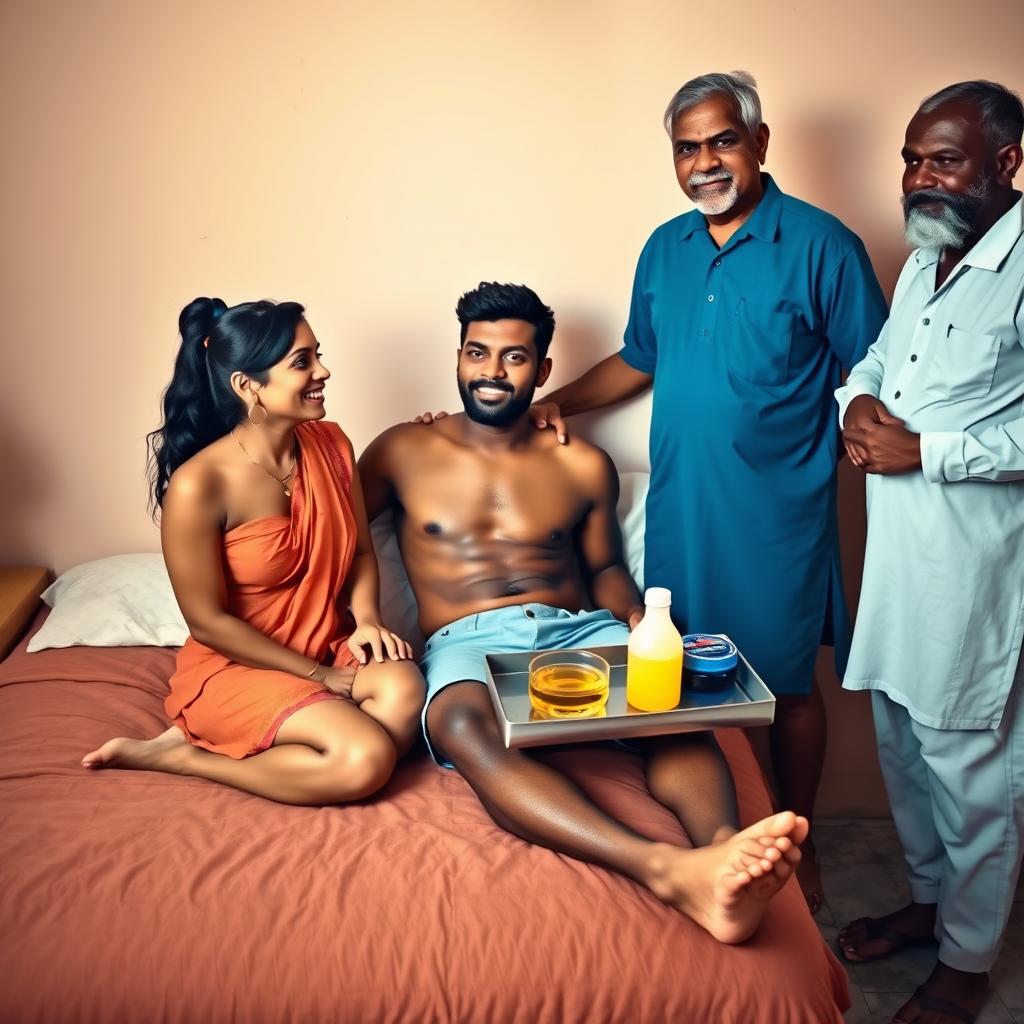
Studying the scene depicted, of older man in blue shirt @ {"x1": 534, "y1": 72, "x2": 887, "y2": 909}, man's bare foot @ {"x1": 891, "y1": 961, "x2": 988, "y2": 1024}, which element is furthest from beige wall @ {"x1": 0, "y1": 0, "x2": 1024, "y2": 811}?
man's bare foot @ {"x1": 891, "y1": 961, "x2": 988, "y2": 1024}

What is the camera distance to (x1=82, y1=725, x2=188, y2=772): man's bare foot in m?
1.93

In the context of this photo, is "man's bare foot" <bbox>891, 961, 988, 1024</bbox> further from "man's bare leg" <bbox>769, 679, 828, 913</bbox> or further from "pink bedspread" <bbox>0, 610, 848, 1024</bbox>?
"pink bedspread" <bbox>0, 610, 848, 1024</bbox>

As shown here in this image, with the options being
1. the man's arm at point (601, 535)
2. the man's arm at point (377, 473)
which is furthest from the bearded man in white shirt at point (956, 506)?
the man's arm at point (377, 473)

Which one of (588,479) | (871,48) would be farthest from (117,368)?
(871,48)

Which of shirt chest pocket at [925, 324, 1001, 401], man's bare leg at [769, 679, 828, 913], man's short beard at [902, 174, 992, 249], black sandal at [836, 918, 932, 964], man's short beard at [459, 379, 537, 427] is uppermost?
man's short beard at [902, 174, 992, 249]

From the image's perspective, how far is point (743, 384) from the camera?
2.27 meters

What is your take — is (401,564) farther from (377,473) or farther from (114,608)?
(114,608)

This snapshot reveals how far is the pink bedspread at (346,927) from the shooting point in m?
1.48

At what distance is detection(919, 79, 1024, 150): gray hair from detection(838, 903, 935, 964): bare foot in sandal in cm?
169

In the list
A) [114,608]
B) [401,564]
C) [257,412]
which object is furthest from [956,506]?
[114,608]

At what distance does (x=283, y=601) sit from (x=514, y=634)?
0.52 meters

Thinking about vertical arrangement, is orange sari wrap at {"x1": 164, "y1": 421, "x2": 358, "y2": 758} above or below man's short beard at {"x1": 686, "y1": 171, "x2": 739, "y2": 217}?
below

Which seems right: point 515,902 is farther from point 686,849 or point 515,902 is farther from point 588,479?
point 588,479

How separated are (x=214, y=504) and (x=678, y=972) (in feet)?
4.19
